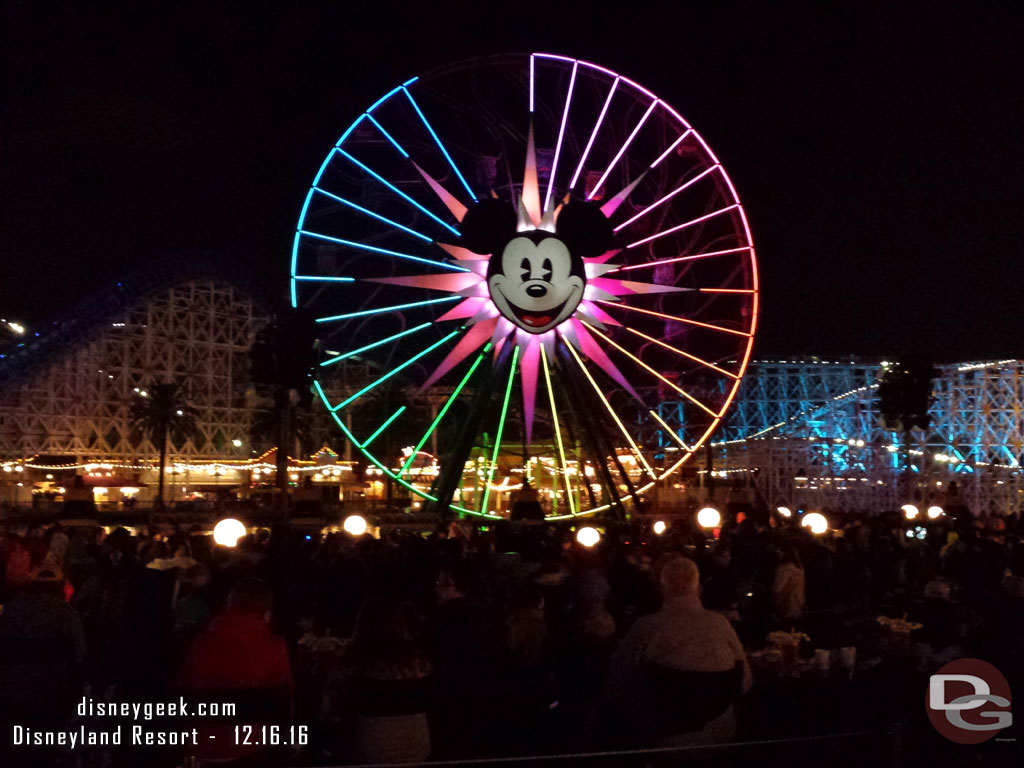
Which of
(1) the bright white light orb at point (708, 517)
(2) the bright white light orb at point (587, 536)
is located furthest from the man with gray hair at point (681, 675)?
(1) the bright white light orb at point (708, 517)

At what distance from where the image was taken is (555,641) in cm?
837

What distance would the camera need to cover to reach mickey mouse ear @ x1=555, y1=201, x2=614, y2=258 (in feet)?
64.6

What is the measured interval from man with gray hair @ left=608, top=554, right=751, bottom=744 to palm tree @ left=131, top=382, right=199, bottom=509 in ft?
156

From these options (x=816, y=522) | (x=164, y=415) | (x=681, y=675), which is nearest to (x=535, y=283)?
(x=816, y=522)

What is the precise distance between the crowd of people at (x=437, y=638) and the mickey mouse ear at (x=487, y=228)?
26.2ft

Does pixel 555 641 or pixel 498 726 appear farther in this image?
pixel 555 641

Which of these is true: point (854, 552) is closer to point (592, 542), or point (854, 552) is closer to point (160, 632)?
point (592, 542)

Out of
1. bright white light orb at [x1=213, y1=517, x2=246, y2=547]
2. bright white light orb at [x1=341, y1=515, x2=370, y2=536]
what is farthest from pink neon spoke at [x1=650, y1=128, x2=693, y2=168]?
bright white light orb at [x1=213, y1=517, x2=246, y2=547]

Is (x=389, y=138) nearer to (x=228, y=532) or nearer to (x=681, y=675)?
(x=228, y=532)

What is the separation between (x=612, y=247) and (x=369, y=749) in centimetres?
1540

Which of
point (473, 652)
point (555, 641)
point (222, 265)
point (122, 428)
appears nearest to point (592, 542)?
point (555, 641)

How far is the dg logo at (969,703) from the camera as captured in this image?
23.5 ft

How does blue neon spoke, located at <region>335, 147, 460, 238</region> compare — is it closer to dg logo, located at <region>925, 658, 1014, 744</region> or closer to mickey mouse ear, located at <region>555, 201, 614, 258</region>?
mickey mouse ear, located at <region>555, 201, 614, 258</region>

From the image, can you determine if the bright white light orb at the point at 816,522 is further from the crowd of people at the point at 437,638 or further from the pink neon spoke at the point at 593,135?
the pink neon spoke at the point at 593,135
